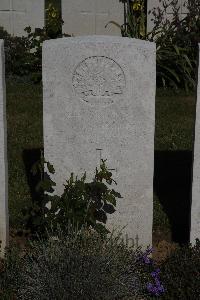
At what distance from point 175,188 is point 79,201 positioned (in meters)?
1.80

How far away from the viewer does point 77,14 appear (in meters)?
10.4

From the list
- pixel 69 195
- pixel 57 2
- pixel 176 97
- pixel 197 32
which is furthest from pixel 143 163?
pixel 57 2

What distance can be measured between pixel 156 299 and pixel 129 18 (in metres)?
6.56

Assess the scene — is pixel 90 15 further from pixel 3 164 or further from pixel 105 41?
pixel 3 164

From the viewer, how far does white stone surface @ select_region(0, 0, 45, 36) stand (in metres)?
10.4

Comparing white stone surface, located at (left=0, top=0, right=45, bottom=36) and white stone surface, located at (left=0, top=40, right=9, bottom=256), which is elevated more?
white stone surface, located at (left=0, top=0, right=45, bottom=36)

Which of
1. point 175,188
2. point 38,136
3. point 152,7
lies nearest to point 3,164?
point 175,188

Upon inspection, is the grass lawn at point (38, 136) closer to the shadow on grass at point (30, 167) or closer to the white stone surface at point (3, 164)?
the shadow on grass at point (30, 167)

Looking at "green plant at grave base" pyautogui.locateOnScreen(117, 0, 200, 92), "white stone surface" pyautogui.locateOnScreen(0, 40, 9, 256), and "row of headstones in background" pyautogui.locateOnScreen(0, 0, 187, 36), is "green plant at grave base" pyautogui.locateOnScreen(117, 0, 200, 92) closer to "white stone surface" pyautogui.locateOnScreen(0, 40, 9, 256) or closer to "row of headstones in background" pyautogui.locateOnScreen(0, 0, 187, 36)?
"row of headstones in background" pyautogui.locateOnScreen(0, 0, 187, 36)

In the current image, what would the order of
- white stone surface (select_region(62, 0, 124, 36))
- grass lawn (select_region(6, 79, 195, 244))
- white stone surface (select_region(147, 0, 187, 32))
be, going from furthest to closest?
1. white stone surface (select_region(62, 0, 124, 36))
2. white stone surface (select_region(147, 0, 187, 32))
3. grass lawn (select_region(6, 79, 195, 244))

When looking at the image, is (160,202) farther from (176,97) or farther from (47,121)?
(176,97)

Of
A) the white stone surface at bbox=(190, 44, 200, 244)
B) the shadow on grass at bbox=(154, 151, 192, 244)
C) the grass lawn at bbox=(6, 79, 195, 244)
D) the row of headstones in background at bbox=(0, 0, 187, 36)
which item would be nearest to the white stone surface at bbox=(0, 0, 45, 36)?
the row of headstones in background at bbox=(0, 0, 187, 36)

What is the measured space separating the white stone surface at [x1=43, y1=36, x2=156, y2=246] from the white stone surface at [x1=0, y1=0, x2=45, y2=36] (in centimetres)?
631

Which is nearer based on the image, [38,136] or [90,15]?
[38,136]
